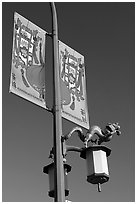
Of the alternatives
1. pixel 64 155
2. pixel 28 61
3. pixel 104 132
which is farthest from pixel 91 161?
pixel 28 61

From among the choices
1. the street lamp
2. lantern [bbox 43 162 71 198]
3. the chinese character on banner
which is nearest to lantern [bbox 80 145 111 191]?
the street lamp

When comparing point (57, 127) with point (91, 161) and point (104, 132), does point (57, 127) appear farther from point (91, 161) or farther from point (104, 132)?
Result: point (104, 132)

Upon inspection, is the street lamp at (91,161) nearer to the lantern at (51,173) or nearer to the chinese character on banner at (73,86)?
the lantern at (51,173)

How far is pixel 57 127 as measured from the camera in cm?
479

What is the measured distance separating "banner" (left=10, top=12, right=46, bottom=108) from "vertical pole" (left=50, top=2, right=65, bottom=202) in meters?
0.20

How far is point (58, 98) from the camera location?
5070 mm

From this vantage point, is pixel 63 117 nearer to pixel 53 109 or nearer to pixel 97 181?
pixel 53 109

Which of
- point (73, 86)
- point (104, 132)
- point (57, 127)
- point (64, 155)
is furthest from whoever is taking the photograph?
point (73, 86)

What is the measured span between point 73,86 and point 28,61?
0.82 metres

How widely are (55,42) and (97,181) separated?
2158 mm

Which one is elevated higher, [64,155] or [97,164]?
[64,155]

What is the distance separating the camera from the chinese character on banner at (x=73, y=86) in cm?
545

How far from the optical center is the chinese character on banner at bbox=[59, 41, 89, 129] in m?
5.45

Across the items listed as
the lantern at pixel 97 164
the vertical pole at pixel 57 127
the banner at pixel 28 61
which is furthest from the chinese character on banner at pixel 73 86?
the lantern at pixel 97 164
